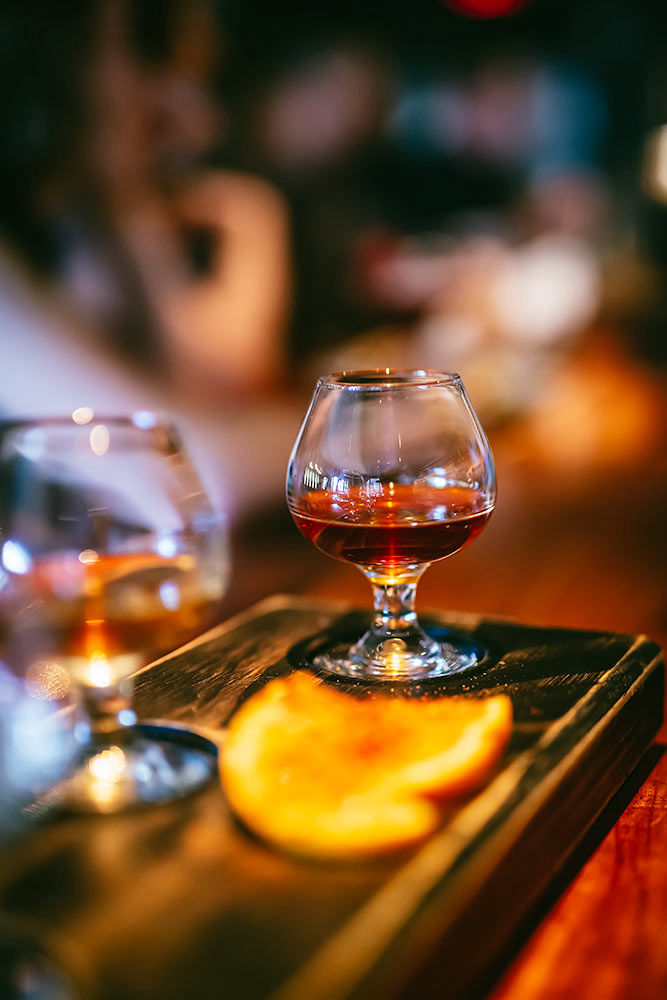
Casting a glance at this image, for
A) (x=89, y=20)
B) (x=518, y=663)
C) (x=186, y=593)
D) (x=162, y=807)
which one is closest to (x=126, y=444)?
(x=186, y=593)

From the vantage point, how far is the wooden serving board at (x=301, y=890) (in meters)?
0.40

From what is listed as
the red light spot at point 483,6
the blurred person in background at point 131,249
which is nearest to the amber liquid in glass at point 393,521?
the blurred person in background at point 131,249

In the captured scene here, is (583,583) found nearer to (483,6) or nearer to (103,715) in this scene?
(103,715)

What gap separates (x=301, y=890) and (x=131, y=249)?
6.97ft

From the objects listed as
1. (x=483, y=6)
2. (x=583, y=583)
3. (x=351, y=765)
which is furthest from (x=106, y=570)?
(x=483, y=6)

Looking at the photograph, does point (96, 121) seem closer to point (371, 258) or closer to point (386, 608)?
point (371, 258)

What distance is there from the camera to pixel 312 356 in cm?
379

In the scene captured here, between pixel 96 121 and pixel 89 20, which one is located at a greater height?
pixel 89 20

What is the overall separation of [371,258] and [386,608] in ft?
13.9

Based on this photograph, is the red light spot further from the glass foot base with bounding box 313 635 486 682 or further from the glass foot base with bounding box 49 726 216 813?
the glass foot base with bounding box 49 726 216 813

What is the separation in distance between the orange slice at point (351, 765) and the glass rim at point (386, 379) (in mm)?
236

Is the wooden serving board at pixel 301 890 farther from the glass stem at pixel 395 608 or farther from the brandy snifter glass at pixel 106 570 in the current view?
the glass stem at pixel 395 608

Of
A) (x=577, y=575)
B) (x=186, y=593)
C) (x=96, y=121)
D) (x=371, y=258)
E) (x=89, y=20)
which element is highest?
(x=89, y=20)

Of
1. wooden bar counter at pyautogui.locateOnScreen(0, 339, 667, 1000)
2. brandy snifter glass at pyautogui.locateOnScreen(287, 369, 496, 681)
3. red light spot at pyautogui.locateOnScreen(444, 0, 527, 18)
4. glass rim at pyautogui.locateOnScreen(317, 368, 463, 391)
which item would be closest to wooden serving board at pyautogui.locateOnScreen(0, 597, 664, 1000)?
wooden bar counter at pyautogui.locateOnScreen(0, 339, 667, 1000)
